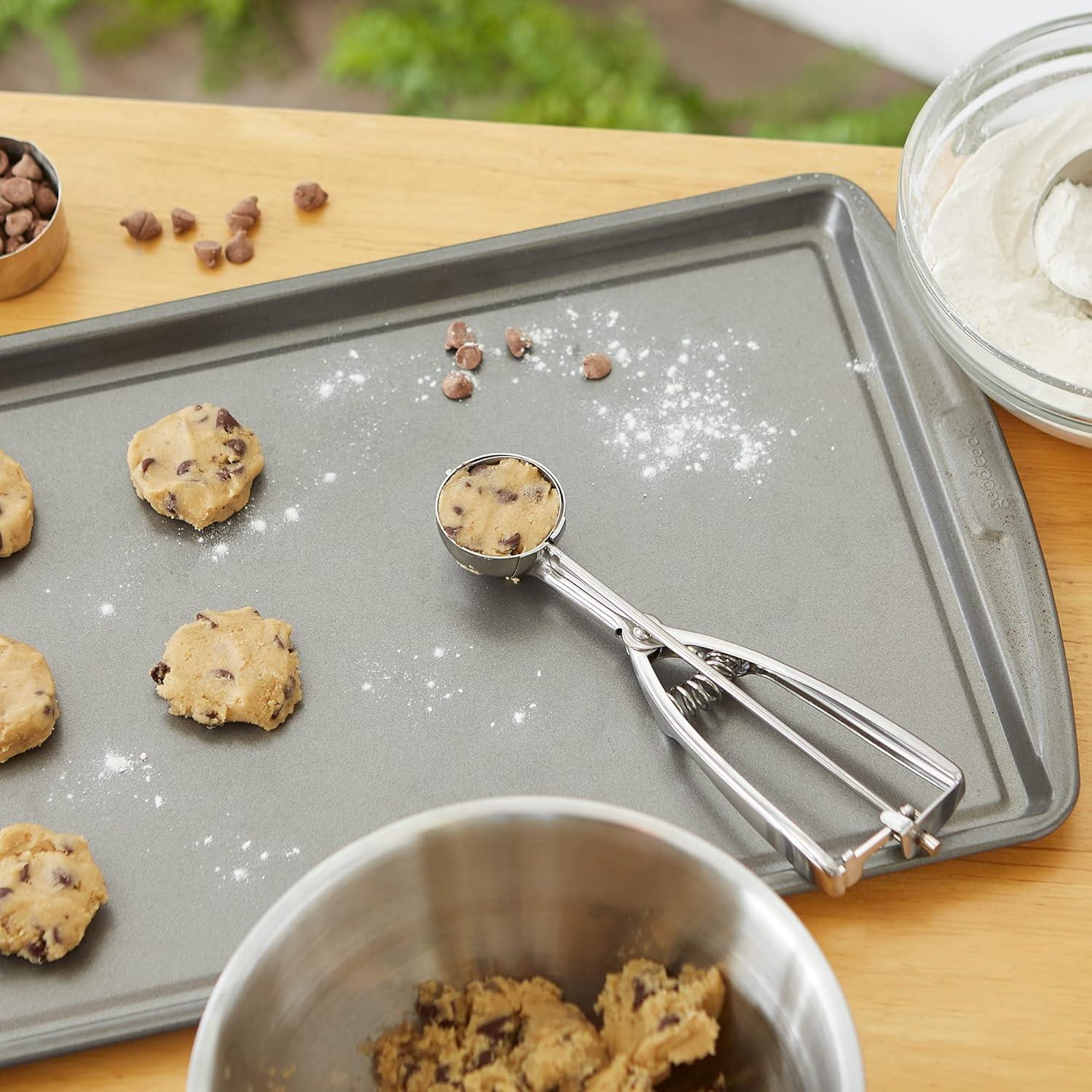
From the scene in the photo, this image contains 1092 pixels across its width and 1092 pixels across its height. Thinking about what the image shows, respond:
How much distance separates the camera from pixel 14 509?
1.14m

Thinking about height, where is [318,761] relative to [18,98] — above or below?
below

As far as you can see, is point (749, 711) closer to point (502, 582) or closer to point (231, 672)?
point (502, 582)

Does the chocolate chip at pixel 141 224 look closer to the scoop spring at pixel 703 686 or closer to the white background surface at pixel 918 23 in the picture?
the scoop spring at pixel 703 686

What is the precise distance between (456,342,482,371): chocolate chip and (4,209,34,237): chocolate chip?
50 cm

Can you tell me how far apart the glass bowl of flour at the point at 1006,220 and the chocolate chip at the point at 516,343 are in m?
0.42

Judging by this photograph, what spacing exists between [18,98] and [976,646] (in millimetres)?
1314

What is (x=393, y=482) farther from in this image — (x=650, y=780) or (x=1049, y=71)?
(x=1049, y=71)

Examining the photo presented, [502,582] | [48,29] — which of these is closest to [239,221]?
[502,582]

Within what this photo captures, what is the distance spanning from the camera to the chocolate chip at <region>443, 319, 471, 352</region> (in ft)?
4.17

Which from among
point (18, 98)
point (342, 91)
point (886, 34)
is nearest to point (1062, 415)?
point (18, 98)

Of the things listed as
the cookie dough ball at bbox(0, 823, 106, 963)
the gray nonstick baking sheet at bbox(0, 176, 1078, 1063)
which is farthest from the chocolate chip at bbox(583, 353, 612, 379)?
the cookie dough ball at bbox(0, 823, 106, 963)

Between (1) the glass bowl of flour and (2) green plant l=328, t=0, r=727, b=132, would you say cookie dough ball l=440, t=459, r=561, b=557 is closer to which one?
(1) the glass bowl of flour

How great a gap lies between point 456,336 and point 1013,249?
604 millimetres

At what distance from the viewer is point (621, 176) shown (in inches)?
55.1
